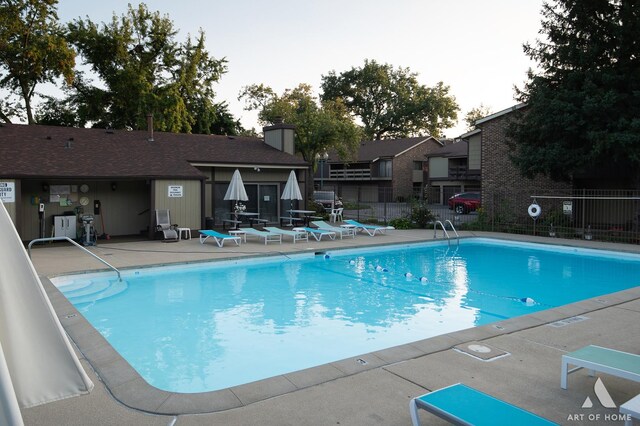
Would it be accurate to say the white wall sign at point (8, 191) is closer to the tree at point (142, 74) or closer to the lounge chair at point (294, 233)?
the lounge chair at point (294, 233)

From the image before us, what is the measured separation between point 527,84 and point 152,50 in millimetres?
22193

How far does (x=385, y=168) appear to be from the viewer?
43250 millimetres

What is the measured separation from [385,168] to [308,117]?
1386 centimetres

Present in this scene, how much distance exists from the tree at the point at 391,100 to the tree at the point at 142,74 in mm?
28208

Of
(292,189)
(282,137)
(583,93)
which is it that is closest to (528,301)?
(583,93)

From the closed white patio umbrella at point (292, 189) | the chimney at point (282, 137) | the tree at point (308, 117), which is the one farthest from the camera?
the tree at point (308, 117)

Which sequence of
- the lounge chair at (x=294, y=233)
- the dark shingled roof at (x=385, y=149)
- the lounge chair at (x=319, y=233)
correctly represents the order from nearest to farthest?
the lounge chair at (x=294, y=233)
the lounge chair at (x=319, y=233)
the dark shingled roof at (x=385, y=149)

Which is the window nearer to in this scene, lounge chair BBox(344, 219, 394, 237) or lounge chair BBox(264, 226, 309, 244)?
lounge chair BBox(344, 219, 394, 237)

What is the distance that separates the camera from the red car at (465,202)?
29741 mm

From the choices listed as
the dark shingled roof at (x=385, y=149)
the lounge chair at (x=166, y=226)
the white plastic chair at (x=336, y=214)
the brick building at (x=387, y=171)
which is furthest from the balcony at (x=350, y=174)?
Result: the lounge chair at (x=166, y=226)

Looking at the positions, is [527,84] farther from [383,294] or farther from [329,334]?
[329,334]

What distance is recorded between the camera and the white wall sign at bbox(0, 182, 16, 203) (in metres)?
13.6

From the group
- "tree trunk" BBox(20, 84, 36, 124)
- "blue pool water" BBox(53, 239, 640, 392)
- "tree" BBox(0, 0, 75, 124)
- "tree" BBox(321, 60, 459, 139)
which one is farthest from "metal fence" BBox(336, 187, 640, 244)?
"tree" BBox(321, 60, 459, 139)

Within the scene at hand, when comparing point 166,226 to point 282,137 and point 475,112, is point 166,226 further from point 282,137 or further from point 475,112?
point 475,112
